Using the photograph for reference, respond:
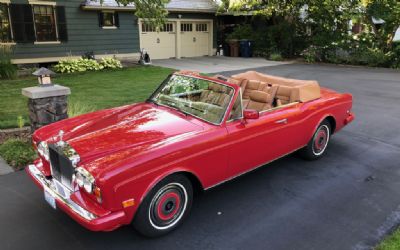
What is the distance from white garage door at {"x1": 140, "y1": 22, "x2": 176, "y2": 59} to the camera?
1844 cm

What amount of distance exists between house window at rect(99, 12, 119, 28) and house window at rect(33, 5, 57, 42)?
2.18 m

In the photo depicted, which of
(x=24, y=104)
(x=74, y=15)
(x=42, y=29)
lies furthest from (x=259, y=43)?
(x=24, y=104)

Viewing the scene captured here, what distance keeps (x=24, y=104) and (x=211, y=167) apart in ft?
21.3

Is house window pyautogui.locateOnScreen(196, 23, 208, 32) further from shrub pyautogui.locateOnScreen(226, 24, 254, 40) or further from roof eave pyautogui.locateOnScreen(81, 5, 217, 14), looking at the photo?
shrub pyautogui.locateOnScreen(226, 24, 254, 40)

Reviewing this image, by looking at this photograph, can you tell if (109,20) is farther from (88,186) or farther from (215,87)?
(88,186)

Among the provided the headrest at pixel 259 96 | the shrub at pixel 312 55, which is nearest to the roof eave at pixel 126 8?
the shrub at pixel 312 55

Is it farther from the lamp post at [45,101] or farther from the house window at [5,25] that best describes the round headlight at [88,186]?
the house window at [5,25]

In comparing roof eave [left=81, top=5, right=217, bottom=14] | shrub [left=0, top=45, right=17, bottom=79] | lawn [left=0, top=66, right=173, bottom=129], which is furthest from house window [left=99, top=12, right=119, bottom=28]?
shrub [left=0, top=45, right=17, bottom=79]

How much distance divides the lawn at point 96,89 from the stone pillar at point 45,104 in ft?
4.58

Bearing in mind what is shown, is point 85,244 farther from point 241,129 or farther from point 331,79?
point 331,79

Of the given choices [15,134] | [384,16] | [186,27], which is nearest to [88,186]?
[15,134]

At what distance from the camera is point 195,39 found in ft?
67.5

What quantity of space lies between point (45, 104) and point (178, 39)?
48.7 feet

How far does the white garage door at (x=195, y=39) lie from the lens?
790 inches
